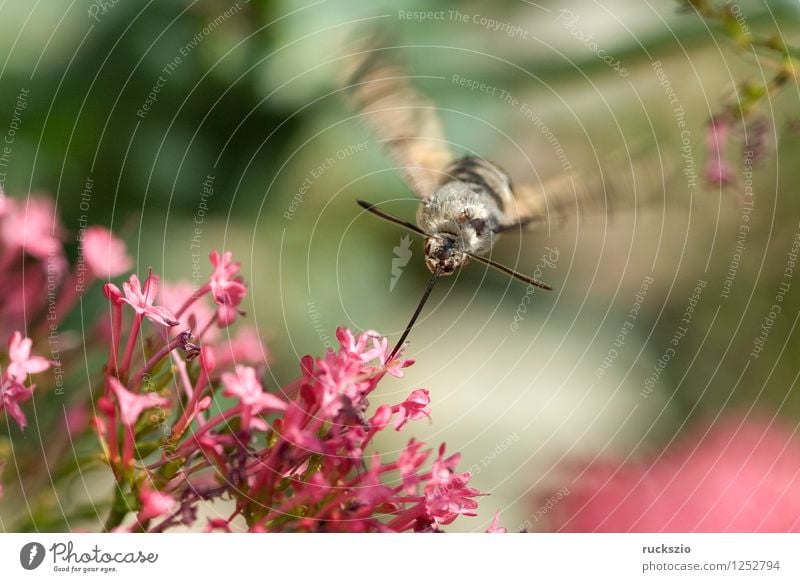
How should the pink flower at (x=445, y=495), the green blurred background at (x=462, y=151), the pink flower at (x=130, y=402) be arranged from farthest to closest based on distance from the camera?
the green blurred background at (x=462, y=151) → the pink flower at (x=445, y=495) → the pink flower at (x=130, y=402)

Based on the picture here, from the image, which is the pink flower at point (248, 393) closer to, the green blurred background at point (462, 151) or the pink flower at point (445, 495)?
the pink flower at point (445, 495)

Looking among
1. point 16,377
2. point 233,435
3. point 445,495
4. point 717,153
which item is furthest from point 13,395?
point 717,153

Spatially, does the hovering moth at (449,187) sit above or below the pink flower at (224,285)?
above

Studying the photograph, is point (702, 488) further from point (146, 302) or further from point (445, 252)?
point (146, 302)

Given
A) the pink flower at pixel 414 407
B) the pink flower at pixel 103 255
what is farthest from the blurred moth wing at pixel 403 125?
the pink flower at pixel 103 255

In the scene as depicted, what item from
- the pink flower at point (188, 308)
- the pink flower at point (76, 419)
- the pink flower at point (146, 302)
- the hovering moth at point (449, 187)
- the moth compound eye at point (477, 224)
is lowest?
the pink flower at point (76, 419)

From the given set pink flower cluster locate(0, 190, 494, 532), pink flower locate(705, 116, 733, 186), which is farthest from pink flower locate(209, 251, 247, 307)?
pink flower locate(705, 116, 733, 186)
